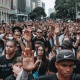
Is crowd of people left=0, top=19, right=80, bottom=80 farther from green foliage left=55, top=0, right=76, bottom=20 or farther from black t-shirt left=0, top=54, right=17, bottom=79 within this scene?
green foliage left=55, top=0, right=76, bottom=20

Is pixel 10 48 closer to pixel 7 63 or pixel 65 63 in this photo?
pixel 7 63

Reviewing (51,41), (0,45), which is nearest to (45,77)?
(0,45)

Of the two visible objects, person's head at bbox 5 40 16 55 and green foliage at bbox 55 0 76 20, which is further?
green foliage at bbox 55 0 76 20

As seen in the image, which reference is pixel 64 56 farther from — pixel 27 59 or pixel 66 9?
pixel 66 9

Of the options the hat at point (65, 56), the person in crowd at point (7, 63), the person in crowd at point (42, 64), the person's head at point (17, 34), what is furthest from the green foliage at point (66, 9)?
the hat at point (65, 56)

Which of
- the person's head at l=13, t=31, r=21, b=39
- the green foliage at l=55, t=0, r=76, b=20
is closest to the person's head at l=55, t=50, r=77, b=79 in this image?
the person's head at l=13, t=31, r=21, b=39

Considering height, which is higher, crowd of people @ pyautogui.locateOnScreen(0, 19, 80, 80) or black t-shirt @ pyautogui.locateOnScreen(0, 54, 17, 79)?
crowd of people @ pyautogui.locateOnScreen(0, 19, 80, 80)

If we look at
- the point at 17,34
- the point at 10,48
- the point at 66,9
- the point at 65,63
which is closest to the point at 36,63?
the point at 65,63

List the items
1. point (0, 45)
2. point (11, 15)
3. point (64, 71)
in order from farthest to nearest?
point (11, 15) < point (0, 45) < point (64, 71)

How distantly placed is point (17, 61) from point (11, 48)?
1.34 meters

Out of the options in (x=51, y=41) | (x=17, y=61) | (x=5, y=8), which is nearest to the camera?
(x=17, y=61)

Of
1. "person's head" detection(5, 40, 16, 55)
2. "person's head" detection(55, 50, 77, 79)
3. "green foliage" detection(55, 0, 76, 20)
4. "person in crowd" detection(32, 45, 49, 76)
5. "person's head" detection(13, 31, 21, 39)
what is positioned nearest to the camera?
"person's head" detection(55, 50, 77, 79)

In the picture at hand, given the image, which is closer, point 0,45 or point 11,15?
point 0,45

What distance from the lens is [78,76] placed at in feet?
13.2
